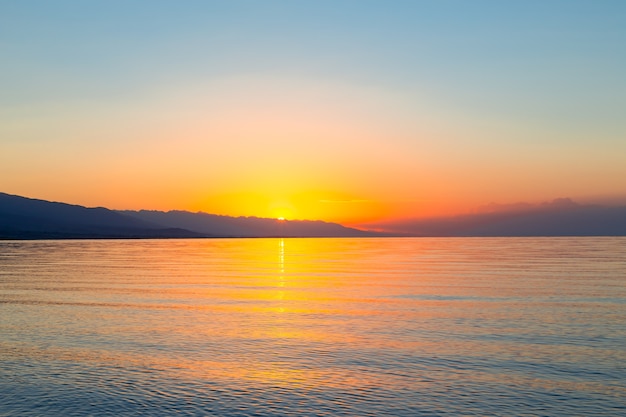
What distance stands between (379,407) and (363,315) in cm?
2135

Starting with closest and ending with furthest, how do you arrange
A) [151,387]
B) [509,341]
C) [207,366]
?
[151,387]
[207,366]
[509,341]

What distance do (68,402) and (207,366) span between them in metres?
6.72

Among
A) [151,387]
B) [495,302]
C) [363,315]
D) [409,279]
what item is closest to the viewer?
[151,387]

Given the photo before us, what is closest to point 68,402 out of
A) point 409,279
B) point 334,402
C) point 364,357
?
point 334,402

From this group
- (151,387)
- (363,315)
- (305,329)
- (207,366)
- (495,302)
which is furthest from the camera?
(495,302)

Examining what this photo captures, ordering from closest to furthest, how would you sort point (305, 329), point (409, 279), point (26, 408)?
point (26, 408) < point (305, 329) < point (409, 279)

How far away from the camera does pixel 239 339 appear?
32.3m

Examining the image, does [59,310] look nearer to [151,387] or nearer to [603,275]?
[151,387]

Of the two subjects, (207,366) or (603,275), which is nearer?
(207,366)

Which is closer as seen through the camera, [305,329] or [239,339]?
[239,339]

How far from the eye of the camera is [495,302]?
158 ft

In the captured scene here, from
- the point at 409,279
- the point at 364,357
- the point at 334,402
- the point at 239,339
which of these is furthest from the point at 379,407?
the point at 409,279

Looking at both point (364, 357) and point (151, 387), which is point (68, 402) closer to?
point (151, 387)

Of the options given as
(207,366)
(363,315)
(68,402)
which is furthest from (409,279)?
(68,402)
